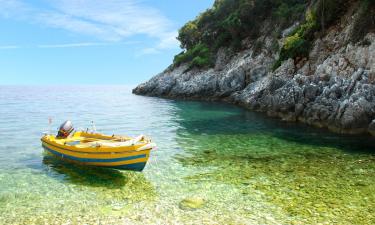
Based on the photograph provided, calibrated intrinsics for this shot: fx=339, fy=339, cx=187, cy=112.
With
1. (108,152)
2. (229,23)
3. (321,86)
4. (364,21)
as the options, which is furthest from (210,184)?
(229,23)

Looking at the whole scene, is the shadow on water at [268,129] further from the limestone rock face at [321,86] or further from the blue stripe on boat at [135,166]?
the blue stripe on boat at [135,166]

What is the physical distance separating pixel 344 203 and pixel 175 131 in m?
19.5

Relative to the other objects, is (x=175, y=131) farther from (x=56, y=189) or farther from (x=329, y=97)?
(x=56, y=189)

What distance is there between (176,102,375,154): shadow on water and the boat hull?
1321 centimetres

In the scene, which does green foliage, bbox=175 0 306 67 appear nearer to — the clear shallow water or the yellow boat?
the clear shallow water

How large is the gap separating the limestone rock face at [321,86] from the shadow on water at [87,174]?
65.0 ft

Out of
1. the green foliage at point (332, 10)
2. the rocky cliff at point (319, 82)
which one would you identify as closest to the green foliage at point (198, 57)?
the rocky cliff at point (319, 82)

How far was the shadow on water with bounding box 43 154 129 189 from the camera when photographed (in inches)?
627

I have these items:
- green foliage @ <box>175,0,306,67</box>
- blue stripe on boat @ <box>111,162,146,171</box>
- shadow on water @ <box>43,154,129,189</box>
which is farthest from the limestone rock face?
shadow on water @ <box>43,154,129,189</box>

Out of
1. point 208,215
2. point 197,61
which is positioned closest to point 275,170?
point 208,215

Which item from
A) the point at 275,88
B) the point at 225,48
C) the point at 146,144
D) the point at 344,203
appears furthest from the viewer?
the point at 225,48

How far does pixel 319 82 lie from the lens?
33.1m

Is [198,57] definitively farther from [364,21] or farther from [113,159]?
[113,159]

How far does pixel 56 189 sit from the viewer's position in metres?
15.0
